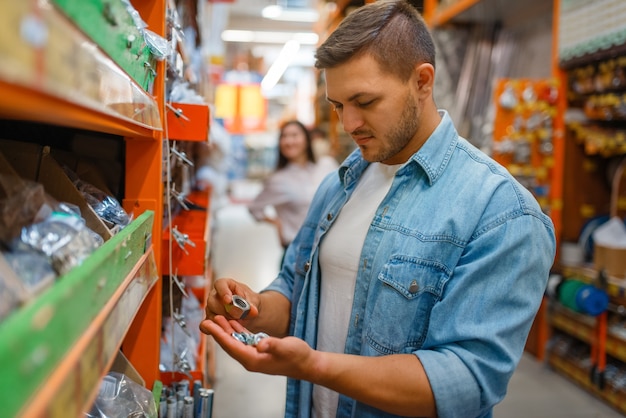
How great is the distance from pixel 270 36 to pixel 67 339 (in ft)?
41.5

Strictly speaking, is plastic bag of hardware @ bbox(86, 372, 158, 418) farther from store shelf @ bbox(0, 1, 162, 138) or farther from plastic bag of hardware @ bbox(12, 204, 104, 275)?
store shelf @ bbox(0, 1, 162, 138)

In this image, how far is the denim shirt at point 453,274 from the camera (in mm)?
1244

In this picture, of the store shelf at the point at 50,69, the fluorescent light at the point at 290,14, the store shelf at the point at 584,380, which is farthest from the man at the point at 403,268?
the fluorescent light at the point at 290,14

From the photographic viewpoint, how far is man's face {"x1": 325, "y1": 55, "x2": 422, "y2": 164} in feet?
4.55

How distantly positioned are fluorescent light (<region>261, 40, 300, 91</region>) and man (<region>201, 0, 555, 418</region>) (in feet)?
38.2

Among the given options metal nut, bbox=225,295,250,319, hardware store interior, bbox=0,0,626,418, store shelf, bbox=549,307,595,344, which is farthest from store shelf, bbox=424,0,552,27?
metal nut, bbox=225,295,250,319

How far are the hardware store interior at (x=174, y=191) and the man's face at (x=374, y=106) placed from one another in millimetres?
206

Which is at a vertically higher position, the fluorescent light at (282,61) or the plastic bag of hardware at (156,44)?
the fluorescent light at (282,61)

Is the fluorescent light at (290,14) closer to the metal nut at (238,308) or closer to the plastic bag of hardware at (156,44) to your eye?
the plastic bag of hardware at (156,44)

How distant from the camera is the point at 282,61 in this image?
48.9 feet

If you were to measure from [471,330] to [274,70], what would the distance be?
618 inches

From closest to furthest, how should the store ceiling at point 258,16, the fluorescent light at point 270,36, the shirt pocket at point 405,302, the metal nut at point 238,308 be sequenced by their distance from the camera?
the shirt pocket at point 405,302 < the metal nut at point 238,308 < the store ceiling at point 258,16 < the fluorescent light at point 270,36

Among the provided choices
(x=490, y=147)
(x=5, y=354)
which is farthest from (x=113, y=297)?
(x=490, y=147)

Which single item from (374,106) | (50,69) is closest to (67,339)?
(50,69)
